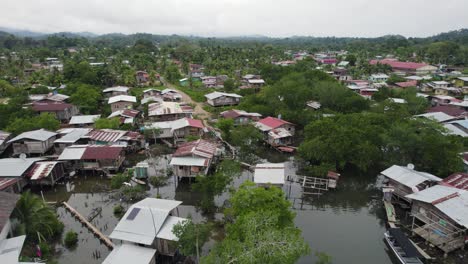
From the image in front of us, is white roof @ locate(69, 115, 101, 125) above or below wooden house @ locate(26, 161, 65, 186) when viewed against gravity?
above

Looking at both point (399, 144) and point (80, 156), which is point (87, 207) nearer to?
point (80, 156)

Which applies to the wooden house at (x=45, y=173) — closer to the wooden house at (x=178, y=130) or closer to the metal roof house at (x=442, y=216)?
the wooden house at (x=178, y=130)

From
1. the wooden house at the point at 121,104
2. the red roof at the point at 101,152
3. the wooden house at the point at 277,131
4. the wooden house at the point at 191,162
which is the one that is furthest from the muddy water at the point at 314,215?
the wooden house at the point at 121,104

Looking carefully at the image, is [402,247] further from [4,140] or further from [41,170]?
[4,140]

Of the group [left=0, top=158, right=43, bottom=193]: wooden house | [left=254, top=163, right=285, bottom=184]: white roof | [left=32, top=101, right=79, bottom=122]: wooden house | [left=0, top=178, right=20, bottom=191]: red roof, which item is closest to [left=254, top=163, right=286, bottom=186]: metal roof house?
[left=254, top=163, right=285, bottom=184]: white roof

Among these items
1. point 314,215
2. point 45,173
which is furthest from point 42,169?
point 314,215

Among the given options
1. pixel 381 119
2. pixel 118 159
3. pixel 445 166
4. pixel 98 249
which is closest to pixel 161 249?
pixel 98 249

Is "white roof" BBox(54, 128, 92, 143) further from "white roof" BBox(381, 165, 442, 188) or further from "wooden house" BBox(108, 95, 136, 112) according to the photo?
"white roof" BBox(381, 165, 442, 188)
